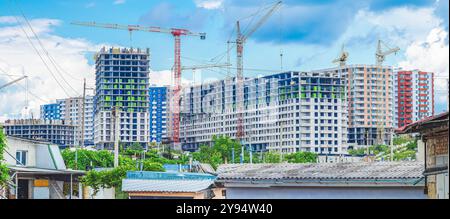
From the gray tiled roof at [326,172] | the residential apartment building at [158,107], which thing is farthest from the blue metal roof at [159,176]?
the residential apartment building at [158,107]

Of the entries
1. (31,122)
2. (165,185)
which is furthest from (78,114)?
(165,185)

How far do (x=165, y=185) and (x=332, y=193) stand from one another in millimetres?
3386

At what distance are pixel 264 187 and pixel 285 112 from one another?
69.7 m

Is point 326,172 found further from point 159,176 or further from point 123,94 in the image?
point 123,94

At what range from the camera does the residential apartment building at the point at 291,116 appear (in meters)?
77.4

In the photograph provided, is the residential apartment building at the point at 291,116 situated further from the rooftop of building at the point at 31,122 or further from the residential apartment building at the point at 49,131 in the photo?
the rooftop of building at the point at 31,122

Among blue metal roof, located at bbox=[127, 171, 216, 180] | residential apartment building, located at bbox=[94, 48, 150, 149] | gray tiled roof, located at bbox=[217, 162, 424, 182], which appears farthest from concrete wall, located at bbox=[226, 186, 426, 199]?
residential apartment building, located at bbox=[94, 48, 150, 149]

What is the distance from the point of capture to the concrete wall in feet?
30.1

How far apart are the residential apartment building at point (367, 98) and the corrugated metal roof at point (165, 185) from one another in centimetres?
6942

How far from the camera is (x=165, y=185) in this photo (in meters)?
12.3

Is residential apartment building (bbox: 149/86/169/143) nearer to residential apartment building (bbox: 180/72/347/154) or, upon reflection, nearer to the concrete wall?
residential apartment building (bbox: 180/72/347/154)

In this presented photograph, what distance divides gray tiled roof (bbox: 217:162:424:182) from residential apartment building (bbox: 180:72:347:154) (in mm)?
63608

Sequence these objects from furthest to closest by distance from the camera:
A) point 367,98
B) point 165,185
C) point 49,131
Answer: point 367,98 < point 49,131 < point 165,185

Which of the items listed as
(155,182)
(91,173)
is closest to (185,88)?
(91,173)
